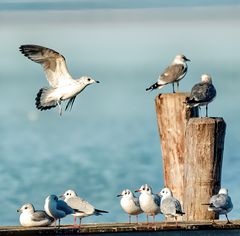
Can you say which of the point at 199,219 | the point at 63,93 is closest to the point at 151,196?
the point at 199,219

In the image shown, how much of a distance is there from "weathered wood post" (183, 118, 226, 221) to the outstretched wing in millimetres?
4224

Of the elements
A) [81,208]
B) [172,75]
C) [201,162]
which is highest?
[172,75]

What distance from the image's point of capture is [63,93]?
20.8 meters

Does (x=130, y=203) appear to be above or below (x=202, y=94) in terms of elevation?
below

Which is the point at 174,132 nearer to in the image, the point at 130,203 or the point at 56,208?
the point at 130,203

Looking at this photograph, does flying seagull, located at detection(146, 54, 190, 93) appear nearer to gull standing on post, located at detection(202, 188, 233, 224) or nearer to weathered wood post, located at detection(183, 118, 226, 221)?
weathered wood post, located at detection(183, 118, 226, 221)

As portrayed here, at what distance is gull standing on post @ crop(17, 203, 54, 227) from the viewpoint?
51.4ft

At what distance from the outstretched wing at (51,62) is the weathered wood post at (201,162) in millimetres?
4224

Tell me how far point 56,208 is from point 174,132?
2111mm

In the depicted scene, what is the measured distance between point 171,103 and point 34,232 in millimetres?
3352

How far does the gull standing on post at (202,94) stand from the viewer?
679 inches

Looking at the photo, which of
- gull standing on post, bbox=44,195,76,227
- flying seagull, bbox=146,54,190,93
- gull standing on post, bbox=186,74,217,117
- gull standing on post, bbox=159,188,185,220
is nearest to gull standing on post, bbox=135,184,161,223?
gull standing on post, bbox=159,188,185,220

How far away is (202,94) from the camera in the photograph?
58.3 ft

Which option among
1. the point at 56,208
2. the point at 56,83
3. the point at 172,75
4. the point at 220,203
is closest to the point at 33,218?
the point at 56,208
